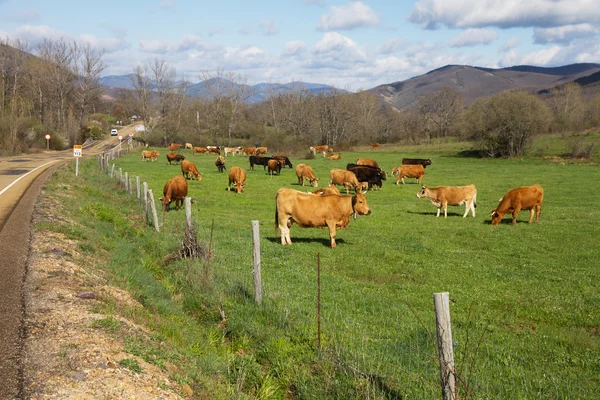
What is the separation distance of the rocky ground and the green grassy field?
40 cm

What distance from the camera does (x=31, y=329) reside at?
21.4 ft

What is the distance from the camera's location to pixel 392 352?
7059mm

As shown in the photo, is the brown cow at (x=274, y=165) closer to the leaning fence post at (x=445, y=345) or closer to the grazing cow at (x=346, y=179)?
the grazing cow at (x=346, y=179)

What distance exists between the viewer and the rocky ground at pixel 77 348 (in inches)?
203

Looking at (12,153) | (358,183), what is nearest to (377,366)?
(358,183)

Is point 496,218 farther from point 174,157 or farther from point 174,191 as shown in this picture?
point 174,157

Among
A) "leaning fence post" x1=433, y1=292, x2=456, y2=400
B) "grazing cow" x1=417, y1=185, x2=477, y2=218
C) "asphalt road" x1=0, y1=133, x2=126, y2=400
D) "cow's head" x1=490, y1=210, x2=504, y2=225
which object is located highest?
"leaning fence post" x1=433, y1=292, x2=456, y2=400

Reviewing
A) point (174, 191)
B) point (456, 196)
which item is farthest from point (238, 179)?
point (456, 196)

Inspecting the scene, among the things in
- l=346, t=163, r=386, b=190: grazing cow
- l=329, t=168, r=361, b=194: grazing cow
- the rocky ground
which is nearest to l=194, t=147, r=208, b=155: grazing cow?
l=346, t=163, r=386, b=190: grazing cow

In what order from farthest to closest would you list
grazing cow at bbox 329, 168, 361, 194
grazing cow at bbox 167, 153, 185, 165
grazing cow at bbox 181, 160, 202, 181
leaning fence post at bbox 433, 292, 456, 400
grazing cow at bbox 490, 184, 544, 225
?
1. grazing cow at bbox 167, 153, 185, 165
2. grazing cow at bbox 181, 160, 202, 181
3. grazing cow at bbox 329, 168, 361, 194
4. grazing cow at bbox 490, 184, 544, 225
5. leaning fence post at bbox 433, 292, 456, 400

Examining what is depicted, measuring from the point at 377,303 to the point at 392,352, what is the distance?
8.41ft

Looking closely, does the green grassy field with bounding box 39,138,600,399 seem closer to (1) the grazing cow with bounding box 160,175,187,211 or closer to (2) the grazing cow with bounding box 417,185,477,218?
(1) the grazing cow with bounding box 160,175,187,211

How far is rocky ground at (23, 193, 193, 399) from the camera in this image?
5.17 metres

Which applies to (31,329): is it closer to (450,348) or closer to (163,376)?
(163,376)
